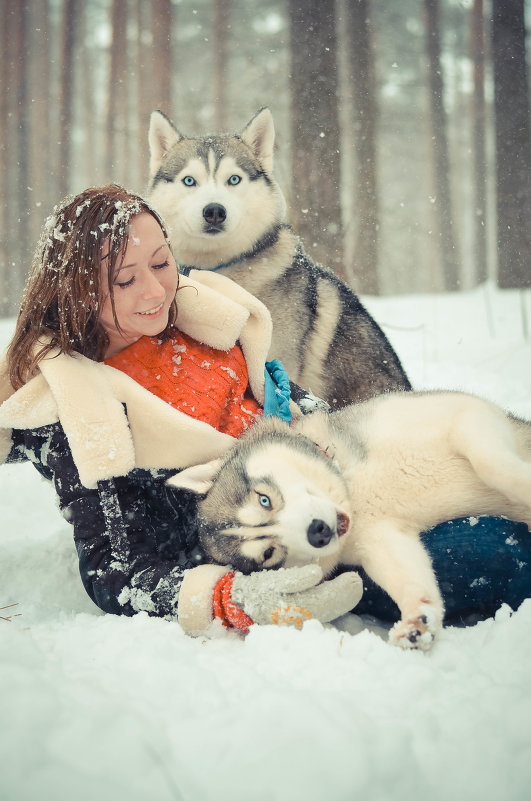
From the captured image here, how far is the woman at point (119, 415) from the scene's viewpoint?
6.40 ft

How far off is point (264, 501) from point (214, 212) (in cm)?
216

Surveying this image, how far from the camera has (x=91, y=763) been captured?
3.92 ft

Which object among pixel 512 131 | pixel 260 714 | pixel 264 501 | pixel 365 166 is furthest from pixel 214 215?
pixel 365 166

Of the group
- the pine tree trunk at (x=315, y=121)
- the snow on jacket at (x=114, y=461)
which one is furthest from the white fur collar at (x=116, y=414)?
the pine tree trunk at (x=315, y=121)

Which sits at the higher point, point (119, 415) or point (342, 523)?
point (119, 415)

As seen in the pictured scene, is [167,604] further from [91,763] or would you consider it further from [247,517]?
[91,763]

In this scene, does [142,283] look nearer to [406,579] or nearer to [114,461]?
[114,461]

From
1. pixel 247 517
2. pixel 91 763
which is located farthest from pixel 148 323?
pixel 91 763

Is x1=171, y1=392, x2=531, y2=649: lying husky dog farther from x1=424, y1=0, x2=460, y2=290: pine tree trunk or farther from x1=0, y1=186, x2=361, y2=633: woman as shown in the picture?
x1=424, y1=0, x2=460, y2=290: pine tree trunk

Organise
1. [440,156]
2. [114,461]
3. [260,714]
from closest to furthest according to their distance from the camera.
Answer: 1. [260,714]
2. [114,461]
3. [440,156]

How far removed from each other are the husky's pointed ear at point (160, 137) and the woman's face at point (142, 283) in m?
1.96

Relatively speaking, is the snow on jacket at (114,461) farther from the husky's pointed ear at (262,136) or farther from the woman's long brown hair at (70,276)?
the husky's pointed ear at (262,136)

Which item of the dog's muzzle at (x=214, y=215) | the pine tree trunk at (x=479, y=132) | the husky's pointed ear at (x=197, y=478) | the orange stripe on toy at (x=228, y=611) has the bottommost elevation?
the orange stripe on toy at (x=228, y=611)

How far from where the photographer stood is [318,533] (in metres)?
1.89
